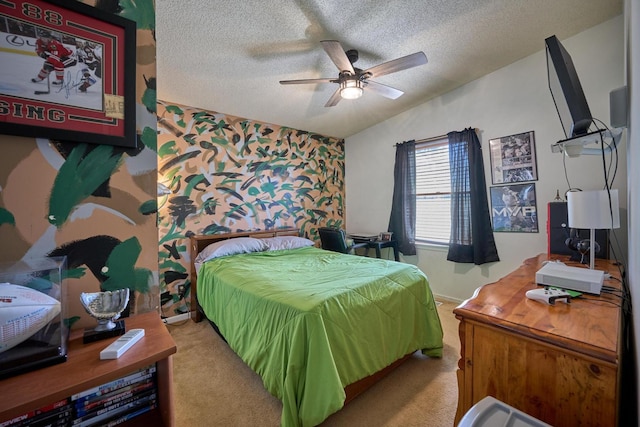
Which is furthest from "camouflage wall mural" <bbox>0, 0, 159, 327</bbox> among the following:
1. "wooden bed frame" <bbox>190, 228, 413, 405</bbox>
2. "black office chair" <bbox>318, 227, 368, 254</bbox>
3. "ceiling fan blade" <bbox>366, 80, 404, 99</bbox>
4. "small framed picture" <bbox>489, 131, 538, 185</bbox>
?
"small framed picture" <bbox>489, 131, 538, 185</bbox>

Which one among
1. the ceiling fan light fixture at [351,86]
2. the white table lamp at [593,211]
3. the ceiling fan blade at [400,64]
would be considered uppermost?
the ceiling fan blade at [400,64]

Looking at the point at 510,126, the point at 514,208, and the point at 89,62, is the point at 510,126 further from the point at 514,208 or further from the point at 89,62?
the point at 89,62

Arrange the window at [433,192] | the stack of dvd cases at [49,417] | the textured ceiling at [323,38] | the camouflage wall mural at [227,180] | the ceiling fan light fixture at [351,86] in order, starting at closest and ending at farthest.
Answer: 1. the stack of dvd cases at [49,417]
2. the textured ceiling at [323,38]
3. the ceiling fan light fixture at [351,86]
4. the camouflage wall mural at [227,180]
5. the window at [433,192]

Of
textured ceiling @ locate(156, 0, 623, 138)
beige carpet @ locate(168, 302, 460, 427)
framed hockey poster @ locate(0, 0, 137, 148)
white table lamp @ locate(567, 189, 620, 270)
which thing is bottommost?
beige carpet @ locate(168, 302, 460, 427)

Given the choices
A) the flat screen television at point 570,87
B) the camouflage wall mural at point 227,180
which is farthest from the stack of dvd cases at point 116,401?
the flat screen television at point 570,87

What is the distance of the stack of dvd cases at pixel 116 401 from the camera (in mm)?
738

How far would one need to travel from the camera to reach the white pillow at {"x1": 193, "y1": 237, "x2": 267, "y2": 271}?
281 cm

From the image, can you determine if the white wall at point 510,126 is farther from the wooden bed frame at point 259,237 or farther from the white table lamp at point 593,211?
the wooden bed frame at point 259,237

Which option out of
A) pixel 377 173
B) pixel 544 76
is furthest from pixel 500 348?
pixel 377 173

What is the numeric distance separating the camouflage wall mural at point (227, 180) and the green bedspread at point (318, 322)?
2.77ft

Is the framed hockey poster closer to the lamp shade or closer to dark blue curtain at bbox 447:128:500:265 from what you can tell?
the lamp shade

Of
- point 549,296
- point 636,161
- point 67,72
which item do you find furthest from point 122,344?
point 636,161

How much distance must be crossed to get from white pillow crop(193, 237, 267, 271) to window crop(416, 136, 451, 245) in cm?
227

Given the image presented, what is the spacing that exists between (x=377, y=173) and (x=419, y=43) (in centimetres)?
206
